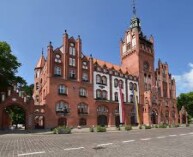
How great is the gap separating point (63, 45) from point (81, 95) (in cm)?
Result: 1156

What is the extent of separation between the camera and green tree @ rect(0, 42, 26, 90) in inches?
1548

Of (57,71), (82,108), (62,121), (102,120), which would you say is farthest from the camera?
(102,120)

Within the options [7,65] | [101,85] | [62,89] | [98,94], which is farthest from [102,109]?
[7,65]

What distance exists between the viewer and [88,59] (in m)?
54.2

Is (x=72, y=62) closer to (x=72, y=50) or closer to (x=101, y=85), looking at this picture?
(x=72, y=50)

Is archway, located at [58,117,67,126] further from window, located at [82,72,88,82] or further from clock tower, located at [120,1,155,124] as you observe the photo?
clock tower, located at [120,1,155,124]

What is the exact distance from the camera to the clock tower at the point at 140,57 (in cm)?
6406

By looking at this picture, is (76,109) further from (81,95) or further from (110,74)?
(110,74)

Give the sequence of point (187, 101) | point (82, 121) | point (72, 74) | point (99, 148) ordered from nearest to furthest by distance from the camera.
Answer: point (99, 148), point (82, 121), point (72, 74), point (187, 101)

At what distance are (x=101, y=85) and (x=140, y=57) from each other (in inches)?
671

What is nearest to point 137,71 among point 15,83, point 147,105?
point 147,105

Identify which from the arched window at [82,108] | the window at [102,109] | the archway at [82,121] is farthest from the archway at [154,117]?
the archway at [82,121]

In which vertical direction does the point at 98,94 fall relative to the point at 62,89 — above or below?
below

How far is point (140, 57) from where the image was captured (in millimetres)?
65375
